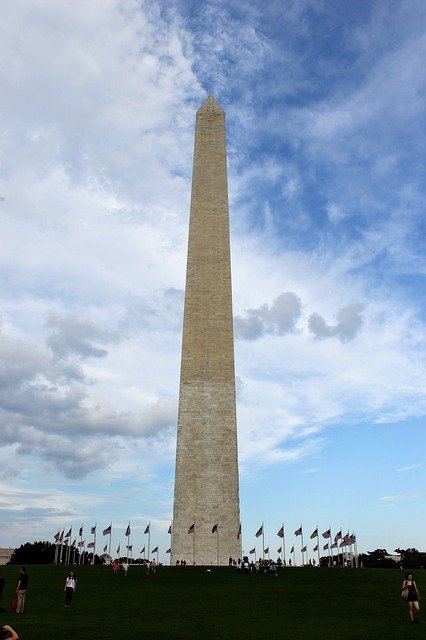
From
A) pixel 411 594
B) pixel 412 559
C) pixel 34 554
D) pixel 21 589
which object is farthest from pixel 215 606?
pixel 412 559

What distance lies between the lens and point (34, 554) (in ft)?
191

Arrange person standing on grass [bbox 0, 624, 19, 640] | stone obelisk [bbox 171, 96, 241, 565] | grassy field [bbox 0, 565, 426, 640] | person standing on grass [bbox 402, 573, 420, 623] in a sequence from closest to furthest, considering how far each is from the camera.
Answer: person standing on grass [bbox 0, 624, 19, 640], grassy field [bbox 0, 565, 426, 640], person standing on grass [bbox 402, 573, 420, 623], stone obelisk [bbox 171, 96, 241, 565]

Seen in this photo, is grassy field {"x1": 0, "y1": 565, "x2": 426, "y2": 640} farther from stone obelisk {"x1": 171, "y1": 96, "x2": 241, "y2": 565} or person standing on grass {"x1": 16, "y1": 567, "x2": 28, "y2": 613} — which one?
stone obelisk {"x1": 171, "y1": 96, "x2": 241, "y2": 565}

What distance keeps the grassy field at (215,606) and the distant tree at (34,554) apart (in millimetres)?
25837

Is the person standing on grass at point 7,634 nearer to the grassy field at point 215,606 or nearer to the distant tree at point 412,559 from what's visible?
the grassy field at point 215,606

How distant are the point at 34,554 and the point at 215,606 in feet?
145

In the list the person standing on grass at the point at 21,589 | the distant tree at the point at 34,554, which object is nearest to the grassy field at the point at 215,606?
the person standing on grass at the point at 21,589

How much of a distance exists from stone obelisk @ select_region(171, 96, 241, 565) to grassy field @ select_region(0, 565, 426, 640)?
18.3 ft

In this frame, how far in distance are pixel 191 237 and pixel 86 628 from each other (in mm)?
32771

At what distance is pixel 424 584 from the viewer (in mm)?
25891

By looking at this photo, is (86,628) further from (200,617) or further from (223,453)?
(223,453)

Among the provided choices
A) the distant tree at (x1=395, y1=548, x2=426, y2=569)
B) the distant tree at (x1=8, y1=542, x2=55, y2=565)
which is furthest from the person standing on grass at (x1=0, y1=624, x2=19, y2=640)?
the distant tree at (x1=395, y1=548, x2=426, y2=569)

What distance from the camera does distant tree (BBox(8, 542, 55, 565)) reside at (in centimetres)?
5634

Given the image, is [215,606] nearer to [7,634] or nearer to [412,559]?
[7,634]
